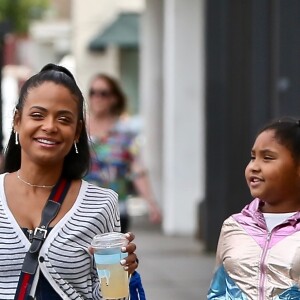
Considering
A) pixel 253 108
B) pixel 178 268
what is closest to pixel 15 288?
pixel 253 108

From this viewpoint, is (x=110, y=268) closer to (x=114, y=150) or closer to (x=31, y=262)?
(x=31, y=262)

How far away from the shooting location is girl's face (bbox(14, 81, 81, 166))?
4.12 m

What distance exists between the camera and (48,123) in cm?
410

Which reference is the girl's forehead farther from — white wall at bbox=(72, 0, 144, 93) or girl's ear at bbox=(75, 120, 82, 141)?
white wall at bbox=(72, 0, 144, 93)

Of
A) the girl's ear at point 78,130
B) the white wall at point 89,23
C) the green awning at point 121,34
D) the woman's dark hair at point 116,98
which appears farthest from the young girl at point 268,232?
the white wall at point 89,23

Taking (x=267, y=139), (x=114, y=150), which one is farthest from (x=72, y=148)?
(x=114, y=150)

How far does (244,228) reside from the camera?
4348mm

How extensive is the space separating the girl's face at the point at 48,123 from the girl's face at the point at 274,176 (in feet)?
2.22

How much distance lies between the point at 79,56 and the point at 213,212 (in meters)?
15.1

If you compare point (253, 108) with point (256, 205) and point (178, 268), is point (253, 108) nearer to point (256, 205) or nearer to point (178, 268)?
point (178, 268)

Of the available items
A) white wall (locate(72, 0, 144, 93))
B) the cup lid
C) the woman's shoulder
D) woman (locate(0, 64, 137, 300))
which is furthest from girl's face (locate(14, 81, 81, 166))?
white wall (locate(72, 0, 144, 93))

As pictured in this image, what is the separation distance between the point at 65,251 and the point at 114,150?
4084 mm

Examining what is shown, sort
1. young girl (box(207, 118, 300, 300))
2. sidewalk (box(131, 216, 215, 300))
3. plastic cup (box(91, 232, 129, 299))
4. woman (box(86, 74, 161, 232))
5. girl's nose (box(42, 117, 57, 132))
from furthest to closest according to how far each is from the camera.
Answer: sidewalk (box(131, 216, 215, 300)) → woman (box(86, 74, 161, 232)) → young girl (box(207, 118, 300, 300)) → girl's nose (box(42, 117, 57, 132)) → plastic cup (box(91, 232, 129, 299))

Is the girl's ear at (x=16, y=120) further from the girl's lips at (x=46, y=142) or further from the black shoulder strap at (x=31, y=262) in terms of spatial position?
the black shoulder strap at (x=31, y=262)
